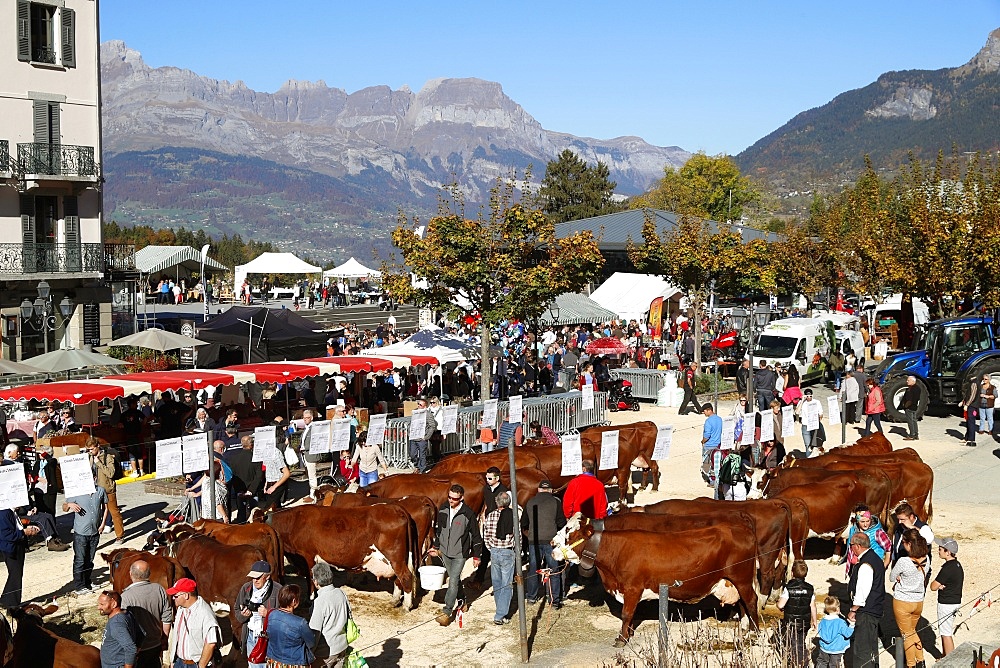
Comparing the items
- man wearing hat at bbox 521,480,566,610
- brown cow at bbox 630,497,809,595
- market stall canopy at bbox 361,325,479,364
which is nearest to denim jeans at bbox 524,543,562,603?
man wearing hat at bbox 521,480,566,610

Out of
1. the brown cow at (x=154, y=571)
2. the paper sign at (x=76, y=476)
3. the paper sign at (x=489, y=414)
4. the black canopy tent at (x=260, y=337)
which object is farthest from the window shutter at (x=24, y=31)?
the brown cow at (x=154, y=571)

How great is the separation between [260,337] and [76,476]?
12602 millimetres

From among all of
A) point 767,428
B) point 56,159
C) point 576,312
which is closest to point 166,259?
point 56,159

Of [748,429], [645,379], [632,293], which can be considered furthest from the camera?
[632,293]

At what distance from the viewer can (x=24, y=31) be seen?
1335 inches

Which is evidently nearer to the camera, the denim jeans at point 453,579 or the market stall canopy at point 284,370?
the denim jeans at point 453,579

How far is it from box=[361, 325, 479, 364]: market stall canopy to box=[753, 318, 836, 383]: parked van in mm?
8830

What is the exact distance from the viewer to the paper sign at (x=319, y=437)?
16.3 metres

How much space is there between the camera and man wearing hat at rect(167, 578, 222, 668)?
28.2 feet

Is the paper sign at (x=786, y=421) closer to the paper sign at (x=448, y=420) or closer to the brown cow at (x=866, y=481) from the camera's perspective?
the brown cow at (x=866, y=481)

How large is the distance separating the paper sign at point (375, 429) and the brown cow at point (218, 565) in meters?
5.35

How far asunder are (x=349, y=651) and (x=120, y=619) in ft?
6.02

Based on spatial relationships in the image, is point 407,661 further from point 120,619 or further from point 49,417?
point 49,417

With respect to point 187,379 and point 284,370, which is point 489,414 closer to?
point 284,370
